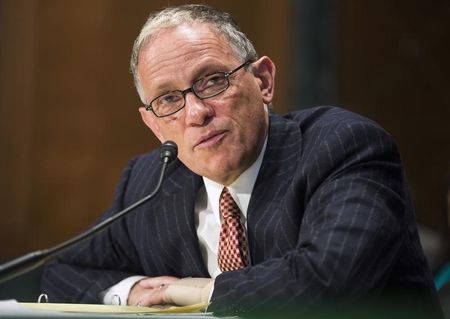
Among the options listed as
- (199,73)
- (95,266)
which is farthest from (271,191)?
(95,266)

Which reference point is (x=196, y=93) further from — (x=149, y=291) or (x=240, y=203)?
(x=149, y=291)

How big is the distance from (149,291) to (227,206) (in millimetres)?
307

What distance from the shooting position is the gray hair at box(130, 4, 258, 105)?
2467 mm

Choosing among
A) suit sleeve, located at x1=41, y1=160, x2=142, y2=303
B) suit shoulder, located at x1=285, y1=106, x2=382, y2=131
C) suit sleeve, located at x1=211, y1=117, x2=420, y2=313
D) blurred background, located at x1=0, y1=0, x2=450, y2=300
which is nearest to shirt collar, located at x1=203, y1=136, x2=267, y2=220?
suit shoulder, located at x1=285, y1=106, x2=382, y2=131

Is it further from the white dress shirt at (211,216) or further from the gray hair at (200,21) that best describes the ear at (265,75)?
the white dress shirt at (211,216)

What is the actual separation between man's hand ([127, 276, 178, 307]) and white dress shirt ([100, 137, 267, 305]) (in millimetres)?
28

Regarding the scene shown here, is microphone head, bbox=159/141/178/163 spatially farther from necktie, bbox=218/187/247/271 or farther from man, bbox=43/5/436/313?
necktie, bbox=218/187/247/271

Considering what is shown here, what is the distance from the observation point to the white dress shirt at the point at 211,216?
2.48 m

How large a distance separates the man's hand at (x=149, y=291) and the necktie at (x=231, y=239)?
157mm

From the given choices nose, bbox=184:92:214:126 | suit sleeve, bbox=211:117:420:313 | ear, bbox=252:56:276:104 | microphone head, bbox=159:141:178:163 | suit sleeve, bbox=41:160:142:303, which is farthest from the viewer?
suit sleeve, bbox=41:160:142:303

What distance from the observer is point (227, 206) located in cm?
248

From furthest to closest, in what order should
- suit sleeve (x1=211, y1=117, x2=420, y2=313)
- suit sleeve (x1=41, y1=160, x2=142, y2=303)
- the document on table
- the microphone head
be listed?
suit sleeve (x1=41, y1=160, x2=142, y2=303) → the microphone head → suit sleeve (x1=211, y1=117, x2=420, y2=313) → the document on table

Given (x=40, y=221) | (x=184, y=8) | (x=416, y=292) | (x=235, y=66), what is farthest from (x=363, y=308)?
(x=40, y=221)

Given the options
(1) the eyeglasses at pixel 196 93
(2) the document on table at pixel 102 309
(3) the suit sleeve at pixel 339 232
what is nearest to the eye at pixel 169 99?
(1) the eyeglasses at pixel 196 93
